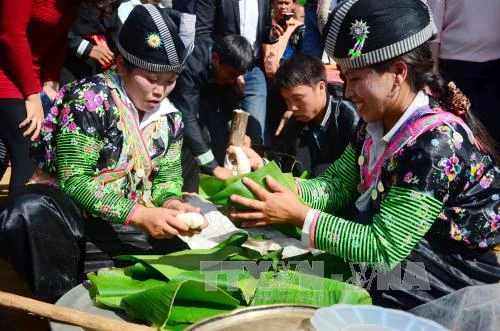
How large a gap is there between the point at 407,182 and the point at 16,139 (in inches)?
72.2

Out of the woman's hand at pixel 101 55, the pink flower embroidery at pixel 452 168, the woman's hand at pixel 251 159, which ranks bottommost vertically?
the woman's hand at pixel 251 159

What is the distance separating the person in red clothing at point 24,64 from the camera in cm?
275

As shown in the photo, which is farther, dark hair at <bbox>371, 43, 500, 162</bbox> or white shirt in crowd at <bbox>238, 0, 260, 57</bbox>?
white shirt in crowd at <bbox>238, 0, 260, 57</bbox>

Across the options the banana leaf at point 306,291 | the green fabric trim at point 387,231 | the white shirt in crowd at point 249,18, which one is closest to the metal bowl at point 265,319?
the banana leaf at point 306,291

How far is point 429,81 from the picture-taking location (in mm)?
2092

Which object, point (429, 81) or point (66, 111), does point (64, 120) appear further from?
point (429, 81)

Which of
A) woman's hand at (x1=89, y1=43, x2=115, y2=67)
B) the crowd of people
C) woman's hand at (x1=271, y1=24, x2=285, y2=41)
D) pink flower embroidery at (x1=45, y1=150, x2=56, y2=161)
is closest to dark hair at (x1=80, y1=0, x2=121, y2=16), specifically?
the crowd of people

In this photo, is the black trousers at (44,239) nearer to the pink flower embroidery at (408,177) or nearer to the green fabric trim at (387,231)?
the green fabric trim at (387,231)

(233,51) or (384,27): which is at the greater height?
(384,27)

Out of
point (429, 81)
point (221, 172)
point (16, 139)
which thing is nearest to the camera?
point (429, 81)

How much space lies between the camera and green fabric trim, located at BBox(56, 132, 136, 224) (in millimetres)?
2361

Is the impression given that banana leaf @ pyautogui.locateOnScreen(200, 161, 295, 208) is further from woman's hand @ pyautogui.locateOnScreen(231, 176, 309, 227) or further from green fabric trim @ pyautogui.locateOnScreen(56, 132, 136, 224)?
green fabric trim @ pyautogui.locateOnScreen(56, 132, 136, 224)

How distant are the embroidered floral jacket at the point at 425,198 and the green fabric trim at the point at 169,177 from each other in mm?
885

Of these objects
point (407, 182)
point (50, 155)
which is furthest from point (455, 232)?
point (50, 155)
